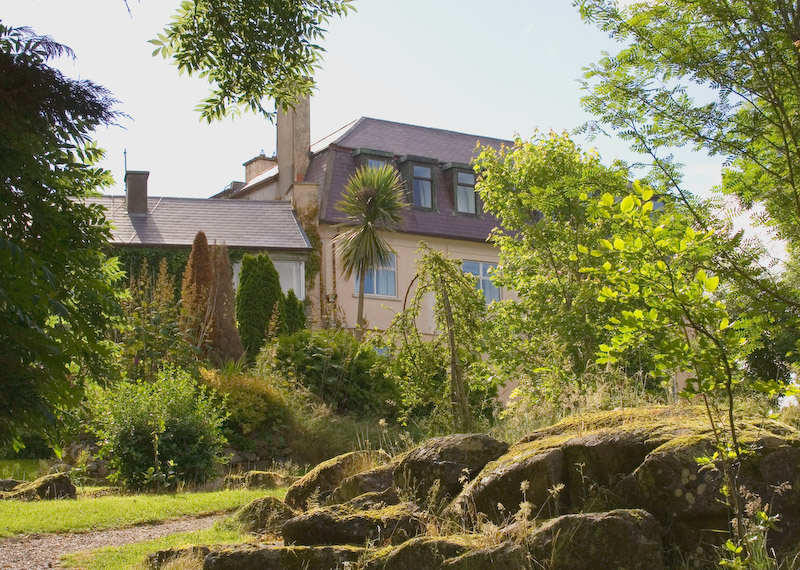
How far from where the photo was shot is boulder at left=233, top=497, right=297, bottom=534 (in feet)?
26.1

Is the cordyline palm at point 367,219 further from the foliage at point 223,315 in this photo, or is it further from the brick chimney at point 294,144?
the brick chimney at point 294,144

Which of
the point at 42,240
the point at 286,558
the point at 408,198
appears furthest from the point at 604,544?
the point at 408,198

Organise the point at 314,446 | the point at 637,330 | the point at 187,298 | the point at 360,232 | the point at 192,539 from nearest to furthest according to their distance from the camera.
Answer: the point at 637,330 → the point at 192,539 → the point at 314,446 → the point at 187,298 → the point at 360,232

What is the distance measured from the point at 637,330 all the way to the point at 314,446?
36.8 ft

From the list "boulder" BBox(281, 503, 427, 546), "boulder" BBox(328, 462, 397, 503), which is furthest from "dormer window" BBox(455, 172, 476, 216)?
"boulder" BBox(281, 503, 427, 546)

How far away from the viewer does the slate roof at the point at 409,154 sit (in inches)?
1132

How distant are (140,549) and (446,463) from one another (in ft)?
9.39

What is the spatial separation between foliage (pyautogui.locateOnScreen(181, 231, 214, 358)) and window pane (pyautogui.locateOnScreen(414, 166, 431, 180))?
9847 millimetres

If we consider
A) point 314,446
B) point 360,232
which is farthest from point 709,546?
point 360,232

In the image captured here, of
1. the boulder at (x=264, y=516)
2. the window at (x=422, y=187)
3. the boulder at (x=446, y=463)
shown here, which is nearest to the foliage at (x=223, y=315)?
the window at (x=422, y=187)

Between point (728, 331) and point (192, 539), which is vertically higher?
point (728, 331)

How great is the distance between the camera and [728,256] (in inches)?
199

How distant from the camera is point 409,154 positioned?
31.1 meters

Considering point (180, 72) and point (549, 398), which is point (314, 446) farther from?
point (180, 72)
